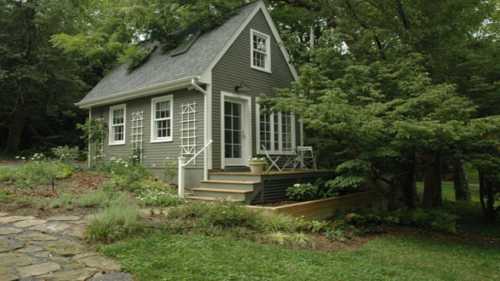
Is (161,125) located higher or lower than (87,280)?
higher

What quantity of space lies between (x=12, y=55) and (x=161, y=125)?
12.8m

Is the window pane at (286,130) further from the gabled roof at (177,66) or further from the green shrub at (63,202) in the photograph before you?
the green shrub at (63,202)

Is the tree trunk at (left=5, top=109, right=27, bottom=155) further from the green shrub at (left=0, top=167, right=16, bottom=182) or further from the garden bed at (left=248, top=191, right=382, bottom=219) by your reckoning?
the garden bed at (left=248, top=191, right=382, bottom=219)

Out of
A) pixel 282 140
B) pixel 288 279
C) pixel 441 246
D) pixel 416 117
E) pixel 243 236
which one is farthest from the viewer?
pixel 282 140

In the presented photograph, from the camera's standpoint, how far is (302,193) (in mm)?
7691

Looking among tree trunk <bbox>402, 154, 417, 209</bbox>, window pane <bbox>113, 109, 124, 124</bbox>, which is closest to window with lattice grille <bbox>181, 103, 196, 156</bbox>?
window pane <bbox>113, 109, 124, 124</bbox>

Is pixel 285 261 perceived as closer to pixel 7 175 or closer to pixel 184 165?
pixel 184 165

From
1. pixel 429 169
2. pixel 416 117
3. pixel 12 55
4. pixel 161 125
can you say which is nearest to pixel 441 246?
pixel 416 117

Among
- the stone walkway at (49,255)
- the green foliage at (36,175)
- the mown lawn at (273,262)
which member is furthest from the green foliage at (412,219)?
the green foliage at (36,175)

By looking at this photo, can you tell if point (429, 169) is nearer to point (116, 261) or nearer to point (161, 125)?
point (161, 125)

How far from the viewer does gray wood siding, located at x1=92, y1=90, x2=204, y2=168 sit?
8.71 m

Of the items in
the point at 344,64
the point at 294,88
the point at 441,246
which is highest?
the point at 344,64

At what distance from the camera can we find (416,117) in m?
6.71

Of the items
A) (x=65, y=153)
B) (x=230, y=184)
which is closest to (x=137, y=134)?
(x=65, y=153)
